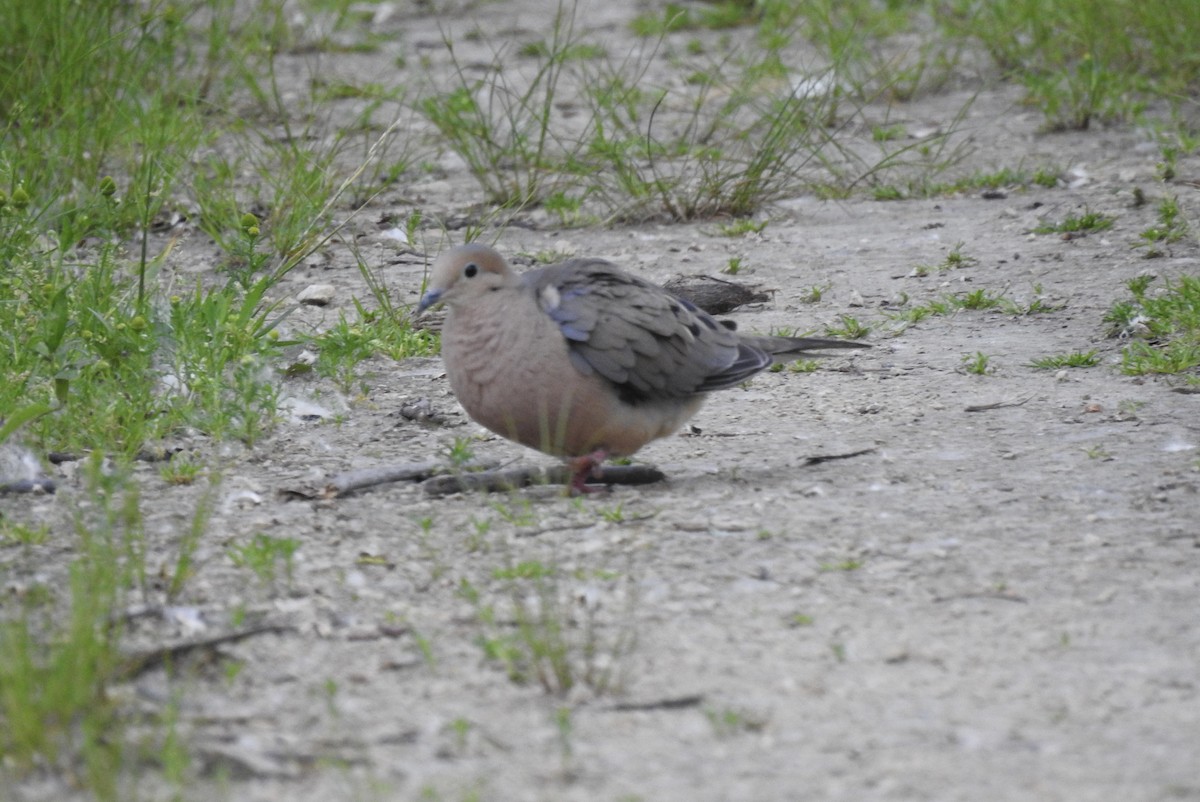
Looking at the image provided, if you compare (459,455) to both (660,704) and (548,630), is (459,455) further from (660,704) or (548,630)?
(660,704)

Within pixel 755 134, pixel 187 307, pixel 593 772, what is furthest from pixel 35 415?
pixel 755 134

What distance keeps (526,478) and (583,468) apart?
0.16 metres

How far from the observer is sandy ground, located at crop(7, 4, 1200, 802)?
263cm

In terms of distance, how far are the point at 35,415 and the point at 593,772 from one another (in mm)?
1990

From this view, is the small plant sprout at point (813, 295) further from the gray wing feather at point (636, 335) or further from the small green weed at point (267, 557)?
the small green weed at point (267, 557)

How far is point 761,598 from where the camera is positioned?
10.9 ft

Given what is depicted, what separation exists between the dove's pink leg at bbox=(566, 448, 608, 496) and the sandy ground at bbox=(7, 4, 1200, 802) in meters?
0.12

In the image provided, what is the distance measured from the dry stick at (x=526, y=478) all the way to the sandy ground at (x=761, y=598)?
0.22ft

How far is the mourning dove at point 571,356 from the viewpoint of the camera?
12.8ft

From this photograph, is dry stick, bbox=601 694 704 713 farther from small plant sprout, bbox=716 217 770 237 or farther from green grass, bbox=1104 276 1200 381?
small plant sprout, bbox=716 217 770 237

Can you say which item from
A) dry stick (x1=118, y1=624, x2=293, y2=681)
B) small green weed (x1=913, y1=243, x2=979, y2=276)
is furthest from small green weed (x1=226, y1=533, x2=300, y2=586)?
small green weed (x1=913, y1=243, x2=979, y2=276)

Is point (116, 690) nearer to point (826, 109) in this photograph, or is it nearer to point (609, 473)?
point (609, 473)

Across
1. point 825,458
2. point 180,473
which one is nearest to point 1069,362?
point 825,458

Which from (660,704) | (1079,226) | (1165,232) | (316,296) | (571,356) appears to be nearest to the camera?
(660,704)
